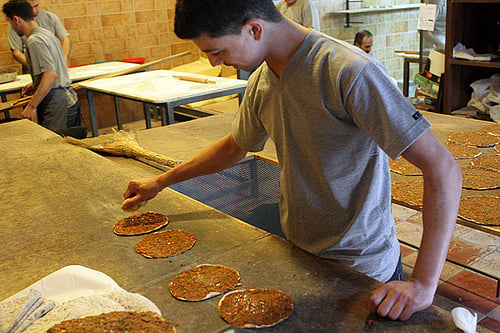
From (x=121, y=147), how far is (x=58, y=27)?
3574mm

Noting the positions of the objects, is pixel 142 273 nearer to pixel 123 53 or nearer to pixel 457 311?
pixel 457 311

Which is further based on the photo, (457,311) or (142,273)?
(142,273)

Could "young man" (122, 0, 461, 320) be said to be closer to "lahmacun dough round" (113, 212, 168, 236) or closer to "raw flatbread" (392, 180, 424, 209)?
"lahmacun dough round" (113, 212, 168, 236)

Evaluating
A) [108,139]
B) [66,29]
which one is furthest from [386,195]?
[66,29]

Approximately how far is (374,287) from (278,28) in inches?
23.9

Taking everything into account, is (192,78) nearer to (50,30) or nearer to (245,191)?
(245,191)

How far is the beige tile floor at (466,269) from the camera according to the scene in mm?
2328

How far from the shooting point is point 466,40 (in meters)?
3.34

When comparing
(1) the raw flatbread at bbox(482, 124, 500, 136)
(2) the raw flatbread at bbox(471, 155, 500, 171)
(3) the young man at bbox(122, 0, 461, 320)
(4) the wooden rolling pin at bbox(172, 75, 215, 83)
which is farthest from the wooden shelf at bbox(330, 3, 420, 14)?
(3) the young man at bbox(122, 0, 461, 320)

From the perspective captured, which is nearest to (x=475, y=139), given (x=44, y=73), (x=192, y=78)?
(x=192, y=78)

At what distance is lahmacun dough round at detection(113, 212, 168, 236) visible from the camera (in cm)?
145

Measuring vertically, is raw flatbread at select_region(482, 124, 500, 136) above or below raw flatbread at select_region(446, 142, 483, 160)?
above

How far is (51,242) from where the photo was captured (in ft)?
4.66

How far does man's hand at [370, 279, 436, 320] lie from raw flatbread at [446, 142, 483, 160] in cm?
132
